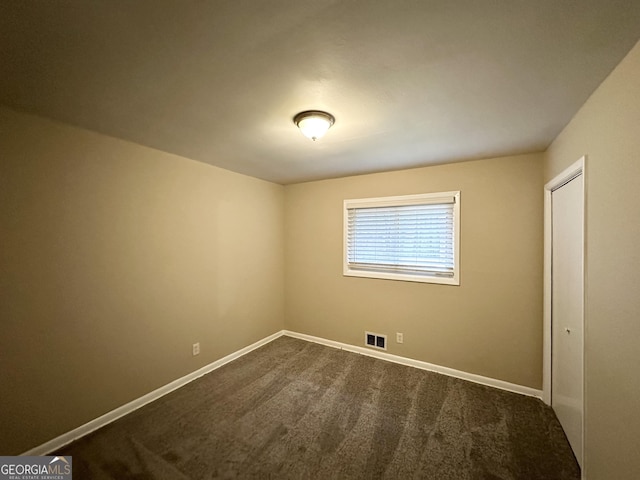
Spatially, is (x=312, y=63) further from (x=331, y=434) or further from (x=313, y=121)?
(x=331, y=434)

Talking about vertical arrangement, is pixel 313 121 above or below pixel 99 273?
above

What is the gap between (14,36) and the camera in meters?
1.05

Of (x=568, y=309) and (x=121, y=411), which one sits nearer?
(x=568, y=309)

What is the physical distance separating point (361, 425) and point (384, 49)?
8.44 ft

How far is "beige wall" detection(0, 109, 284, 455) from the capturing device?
170cm

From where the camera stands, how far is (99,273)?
2090mm

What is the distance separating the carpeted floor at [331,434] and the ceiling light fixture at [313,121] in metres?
2.31

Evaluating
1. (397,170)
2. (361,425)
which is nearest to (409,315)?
(361,425)

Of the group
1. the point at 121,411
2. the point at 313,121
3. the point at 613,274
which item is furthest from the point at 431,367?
the point at 121,411

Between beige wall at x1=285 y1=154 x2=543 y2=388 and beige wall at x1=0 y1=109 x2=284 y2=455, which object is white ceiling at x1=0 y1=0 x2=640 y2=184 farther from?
beige wall at x1=285 y1=154 x2=543 y2=388

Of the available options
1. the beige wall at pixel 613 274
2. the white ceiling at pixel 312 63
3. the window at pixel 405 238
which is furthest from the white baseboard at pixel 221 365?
the white ceiling at pixel 312 63

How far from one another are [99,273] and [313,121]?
83.2 inches

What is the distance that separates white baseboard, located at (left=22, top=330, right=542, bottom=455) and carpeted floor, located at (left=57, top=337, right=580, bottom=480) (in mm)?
77

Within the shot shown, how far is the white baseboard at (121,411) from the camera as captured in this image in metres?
1.80
